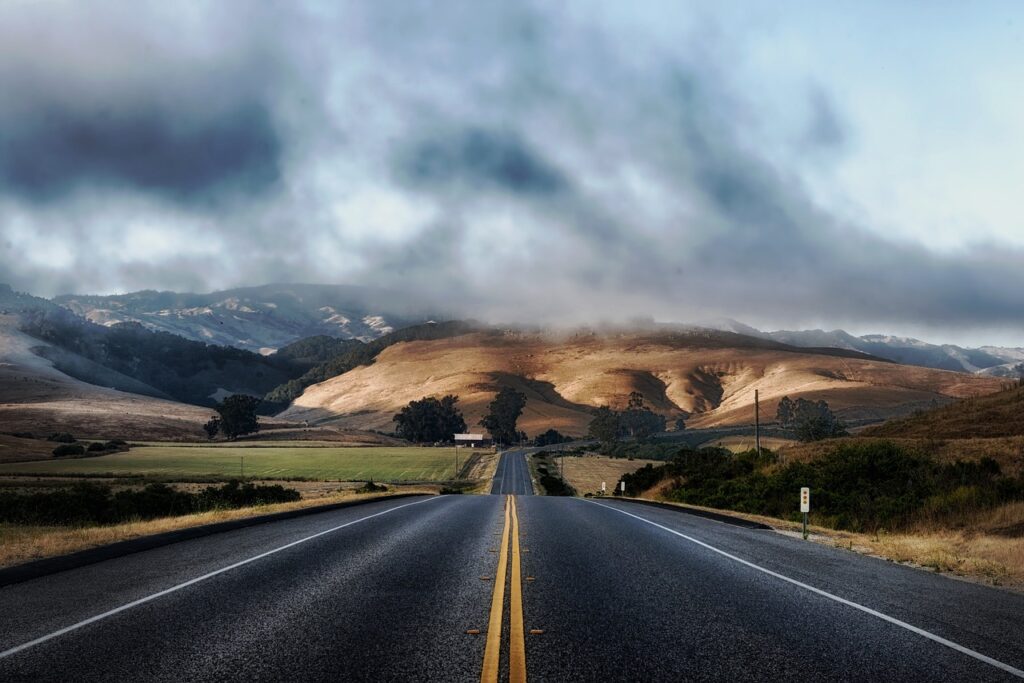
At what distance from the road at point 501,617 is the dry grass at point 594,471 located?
73.0m

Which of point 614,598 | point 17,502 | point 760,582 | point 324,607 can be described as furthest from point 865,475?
point 17,502

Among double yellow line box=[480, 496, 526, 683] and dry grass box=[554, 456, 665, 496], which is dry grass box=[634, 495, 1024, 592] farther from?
dry grass box=[554, 456, 665, 496]

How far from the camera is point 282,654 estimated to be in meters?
7.23

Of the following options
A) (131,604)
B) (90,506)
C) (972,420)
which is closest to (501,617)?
(131,604)

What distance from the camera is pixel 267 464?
12862 centimetres

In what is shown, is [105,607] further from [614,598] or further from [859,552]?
[859,552]

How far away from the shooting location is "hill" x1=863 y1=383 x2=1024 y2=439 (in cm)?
4916

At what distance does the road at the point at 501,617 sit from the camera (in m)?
6.82

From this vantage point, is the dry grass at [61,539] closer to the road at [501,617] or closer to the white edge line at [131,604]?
the road at [501,617]

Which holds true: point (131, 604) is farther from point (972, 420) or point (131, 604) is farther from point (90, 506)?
point (972, 420)

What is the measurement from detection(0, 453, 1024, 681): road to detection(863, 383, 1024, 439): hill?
41.4 m

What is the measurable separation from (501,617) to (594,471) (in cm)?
11320

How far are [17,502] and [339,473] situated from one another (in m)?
84.6

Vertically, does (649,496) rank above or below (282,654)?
Result: below
